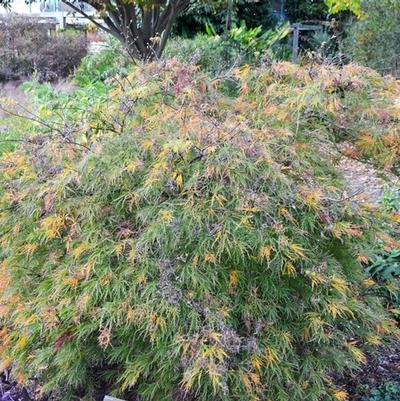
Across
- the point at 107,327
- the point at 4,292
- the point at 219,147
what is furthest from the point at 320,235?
the point at 4,292

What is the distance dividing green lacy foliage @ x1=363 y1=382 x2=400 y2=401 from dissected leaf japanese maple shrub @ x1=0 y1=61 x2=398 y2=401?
0.56 meters

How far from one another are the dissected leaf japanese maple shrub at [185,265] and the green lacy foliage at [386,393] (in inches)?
22.2

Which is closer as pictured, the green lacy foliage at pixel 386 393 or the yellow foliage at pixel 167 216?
the yellow foliage at pixel 167 216

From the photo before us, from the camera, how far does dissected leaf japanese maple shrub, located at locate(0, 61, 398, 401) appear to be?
247 centimetres

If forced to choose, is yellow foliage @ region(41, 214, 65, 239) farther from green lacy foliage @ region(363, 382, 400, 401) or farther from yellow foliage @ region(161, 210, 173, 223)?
green lacy foliage @ region(363, 382, 400, 401)

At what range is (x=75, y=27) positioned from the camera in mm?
14430

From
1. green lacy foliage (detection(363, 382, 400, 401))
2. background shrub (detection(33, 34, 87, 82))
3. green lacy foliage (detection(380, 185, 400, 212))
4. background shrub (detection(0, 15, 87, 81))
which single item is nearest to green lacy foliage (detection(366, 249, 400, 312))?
green lacy foliage (detection(363, 382, 400, 401))

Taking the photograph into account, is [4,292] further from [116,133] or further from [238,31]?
[238,31]

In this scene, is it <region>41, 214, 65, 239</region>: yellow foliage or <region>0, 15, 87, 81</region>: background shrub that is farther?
<region>0, 15, 87, 81</region>: background shrub

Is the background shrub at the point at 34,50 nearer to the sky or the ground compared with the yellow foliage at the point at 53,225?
nearer to the ground

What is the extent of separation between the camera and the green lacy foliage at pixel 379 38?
1170 cm

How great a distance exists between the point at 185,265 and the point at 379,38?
10696 millimetres

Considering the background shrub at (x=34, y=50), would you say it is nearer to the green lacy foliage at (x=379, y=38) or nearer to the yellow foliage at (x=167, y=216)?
the green lacy foliage at (x=379, y=38)

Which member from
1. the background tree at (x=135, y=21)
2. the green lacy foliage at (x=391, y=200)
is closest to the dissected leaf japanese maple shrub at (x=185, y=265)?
the green lacy foliage at (x=391, y=200)
